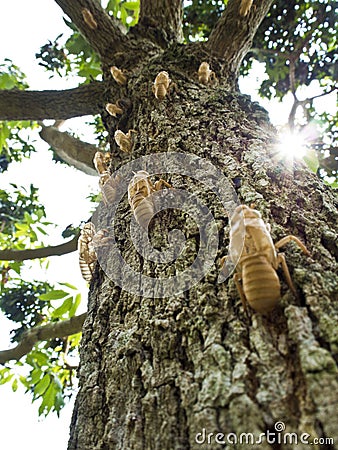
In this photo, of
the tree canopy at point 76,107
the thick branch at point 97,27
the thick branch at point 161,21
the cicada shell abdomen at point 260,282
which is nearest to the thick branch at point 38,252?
the tree canopy at point 76,107

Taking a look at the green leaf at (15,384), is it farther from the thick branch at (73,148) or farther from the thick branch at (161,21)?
the thick branch at (161,21)

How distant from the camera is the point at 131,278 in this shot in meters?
1.39

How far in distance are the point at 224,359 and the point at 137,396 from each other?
0.27 m

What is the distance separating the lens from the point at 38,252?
3.79 meters

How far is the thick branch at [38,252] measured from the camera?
12.1 feet

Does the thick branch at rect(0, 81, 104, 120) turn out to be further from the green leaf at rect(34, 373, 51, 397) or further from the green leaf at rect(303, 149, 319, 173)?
the green leaf at rect(34, 373, 51, 397)

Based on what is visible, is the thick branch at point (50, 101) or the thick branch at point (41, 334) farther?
the thick branch at point (41, 334)

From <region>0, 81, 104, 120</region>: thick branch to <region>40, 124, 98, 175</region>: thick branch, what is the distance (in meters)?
1.36

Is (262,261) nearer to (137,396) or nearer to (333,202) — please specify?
(137,396)

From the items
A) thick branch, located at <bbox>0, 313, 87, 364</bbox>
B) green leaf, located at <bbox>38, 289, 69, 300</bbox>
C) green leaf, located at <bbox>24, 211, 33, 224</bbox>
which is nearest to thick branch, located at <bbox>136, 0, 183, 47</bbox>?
green leaf, located at <bbox>38, 289, 69, 300</bbox>

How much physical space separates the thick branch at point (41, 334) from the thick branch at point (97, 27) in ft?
7.67

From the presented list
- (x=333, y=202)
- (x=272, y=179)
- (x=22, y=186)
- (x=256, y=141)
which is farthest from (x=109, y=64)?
(x=22, y=186)

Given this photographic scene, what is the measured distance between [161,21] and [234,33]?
88cm

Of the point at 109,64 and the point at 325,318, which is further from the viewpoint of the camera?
Answer: the point at 109,64
